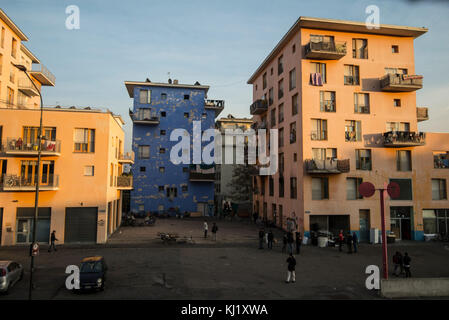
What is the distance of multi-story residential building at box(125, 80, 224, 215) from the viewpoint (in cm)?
4659

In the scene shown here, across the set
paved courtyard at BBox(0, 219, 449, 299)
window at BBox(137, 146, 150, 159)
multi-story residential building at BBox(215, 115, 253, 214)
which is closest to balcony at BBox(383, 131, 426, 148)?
paved courtyard at BBox(0, 219, 449, 299)

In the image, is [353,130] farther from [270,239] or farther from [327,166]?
[270,239]

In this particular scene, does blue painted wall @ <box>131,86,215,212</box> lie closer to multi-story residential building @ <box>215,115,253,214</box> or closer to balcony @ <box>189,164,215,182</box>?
balcony @ <box>189,164,215,182</box>

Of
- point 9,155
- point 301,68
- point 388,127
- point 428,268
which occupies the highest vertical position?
point 301,68

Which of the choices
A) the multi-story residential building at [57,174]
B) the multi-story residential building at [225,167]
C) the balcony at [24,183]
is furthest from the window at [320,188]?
the multi-story residential building at [225,167]

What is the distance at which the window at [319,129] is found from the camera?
30906 mm

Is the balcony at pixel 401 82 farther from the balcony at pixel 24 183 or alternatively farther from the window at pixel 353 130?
the balcony at pixel 24 183

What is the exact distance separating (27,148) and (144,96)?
Answer: 25.2 metres

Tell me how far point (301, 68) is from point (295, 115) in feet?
16.4

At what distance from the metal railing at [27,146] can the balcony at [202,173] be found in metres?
23.3

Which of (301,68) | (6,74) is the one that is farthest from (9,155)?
(301,68)

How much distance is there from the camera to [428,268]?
20.1 metres
